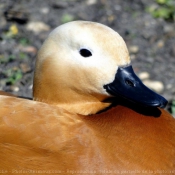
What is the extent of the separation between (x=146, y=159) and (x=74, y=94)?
1.53ft

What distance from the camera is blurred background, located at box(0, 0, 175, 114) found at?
340 centimetres

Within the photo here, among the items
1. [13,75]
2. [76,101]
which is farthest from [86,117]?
[13,75]

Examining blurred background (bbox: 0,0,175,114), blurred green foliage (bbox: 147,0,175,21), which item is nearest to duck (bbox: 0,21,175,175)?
blurred background (bbox: 0,0,175,114)

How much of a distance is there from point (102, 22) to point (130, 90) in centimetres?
190

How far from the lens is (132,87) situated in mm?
2131

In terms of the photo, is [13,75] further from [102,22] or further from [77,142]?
[77,142]

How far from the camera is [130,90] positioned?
2.12 m

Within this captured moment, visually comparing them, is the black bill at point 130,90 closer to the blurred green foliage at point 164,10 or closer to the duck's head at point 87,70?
the duck's head at point 87,70

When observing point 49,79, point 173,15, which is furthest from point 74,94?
point 173,15

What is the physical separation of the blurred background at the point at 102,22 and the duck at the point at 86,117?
1029 millimetres

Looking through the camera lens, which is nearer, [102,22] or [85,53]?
[85,53]

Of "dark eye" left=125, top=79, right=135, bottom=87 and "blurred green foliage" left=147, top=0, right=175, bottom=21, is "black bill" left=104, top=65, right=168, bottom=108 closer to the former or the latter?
"dark eye" left=125, top=79, right=135, bottom=87

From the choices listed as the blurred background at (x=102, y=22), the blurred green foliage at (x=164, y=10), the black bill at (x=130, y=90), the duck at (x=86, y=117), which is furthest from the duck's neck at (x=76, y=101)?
the blurred green foliage at (x=164, y=10)

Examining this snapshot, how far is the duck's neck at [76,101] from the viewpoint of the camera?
7.23ft
